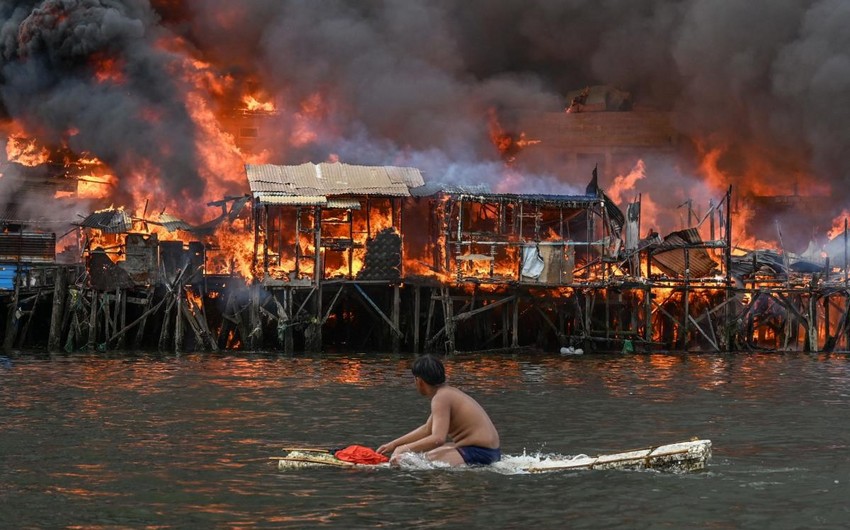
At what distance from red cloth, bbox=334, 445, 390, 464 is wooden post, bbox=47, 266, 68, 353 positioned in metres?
28.0

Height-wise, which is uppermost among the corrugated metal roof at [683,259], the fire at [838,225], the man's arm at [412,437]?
→ the fire at [838,225]

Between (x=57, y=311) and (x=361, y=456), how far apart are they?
28.4 metres

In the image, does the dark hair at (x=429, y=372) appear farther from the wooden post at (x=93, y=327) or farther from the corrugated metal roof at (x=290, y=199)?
the wooden post at (x=93, y=327)

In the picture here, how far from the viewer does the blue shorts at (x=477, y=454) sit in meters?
15.1

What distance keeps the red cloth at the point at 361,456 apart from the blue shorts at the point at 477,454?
1065 millimetres

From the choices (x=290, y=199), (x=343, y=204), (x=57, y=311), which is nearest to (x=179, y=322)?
(x=57, y=311)

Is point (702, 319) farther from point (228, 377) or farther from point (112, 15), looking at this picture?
point (112, 15)

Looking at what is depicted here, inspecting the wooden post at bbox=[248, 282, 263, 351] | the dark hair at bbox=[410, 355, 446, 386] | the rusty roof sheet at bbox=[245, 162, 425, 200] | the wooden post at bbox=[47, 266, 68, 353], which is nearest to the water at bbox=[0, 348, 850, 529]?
the dark hair at bbox=[410, 355, 446, 386]

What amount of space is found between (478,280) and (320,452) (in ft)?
83.8

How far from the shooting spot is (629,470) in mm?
15461

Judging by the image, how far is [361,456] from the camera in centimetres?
1535

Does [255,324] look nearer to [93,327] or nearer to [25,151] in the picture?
→ [93,327]

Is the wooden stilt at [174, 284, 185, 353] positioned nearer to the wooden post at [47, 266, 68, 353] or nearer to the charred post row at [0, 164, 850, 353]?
the charred post row at [0, 164, 850, 353]

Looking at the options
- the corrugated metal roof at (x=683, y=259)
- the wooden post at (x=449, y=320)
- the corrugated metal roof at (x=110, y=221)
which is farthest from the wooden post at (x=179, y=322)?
the corrugated metal roof at (x=683, y=259)
